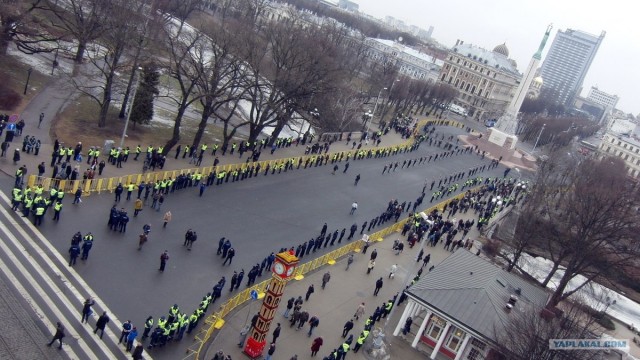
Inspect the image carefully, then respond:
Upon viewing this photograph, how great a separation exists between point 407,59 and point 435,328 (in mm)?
128536

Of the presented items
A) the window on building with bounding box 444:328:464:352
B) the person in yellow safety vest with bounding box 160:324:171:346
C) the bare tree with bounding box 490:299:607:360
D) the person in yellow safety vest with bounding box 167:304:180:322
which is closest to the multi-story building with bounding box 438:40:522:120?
the window on building with bounding box 444:328:464:352

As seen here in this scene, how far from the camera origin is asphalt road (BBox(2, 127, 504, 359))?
20.6m

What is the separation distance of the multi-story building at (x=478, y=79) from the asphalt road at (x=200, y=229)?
94524 millimetres

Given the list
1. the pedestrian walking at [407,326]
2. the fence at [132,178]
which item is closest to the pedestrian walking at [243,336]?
the pedestrian walking at [407,326]

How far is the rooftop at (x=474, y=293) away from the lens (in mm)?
22891

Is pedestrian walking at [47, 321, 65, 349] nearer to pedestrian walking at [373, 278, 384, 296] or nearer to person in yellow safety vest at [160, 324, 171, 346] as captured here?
person in yellow safety vest at [160, 324, 171, 346]

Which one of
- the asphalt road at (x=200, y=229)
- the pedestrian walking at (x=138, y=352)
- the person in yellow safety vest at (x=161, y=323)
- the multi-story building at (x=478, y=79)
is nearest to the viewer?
the pedestrian walking at (x=138, y=352)

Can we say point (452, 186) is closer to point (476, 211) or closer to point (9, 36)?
point (476, 211)

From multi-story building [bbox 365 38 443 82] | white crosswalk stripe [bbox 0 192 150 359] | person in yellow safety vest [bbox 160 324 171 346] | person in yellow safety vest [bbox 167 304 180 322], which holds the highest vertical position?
multi-story building [bbox 365 38 443 82]

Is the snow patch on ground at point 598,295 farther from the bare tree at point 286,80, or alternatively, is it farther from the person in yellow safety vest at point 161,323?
the person in yellow safety vest at point 161,323

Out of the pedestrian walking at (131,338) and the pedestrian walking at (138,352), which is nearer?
the pedestrian walking at (138,352)

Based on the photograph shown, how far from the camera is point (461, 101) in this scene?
438 feet

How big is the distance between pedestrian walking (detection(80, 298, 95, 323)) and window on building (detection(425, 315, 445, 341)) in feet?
46.7

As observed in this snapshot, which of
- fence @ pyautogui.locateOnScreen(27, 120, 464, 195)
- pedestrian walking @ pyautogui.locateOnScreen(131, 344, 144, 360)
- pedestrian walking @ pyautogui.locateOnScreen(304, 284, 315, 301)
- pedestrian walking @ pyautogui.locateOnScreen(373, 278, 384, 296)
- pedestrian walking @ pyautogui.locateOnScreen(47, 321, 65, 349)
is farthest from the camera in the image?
pedestrian walking @ pyautogui.locateOnScreen(373, 278, 384, 296)
